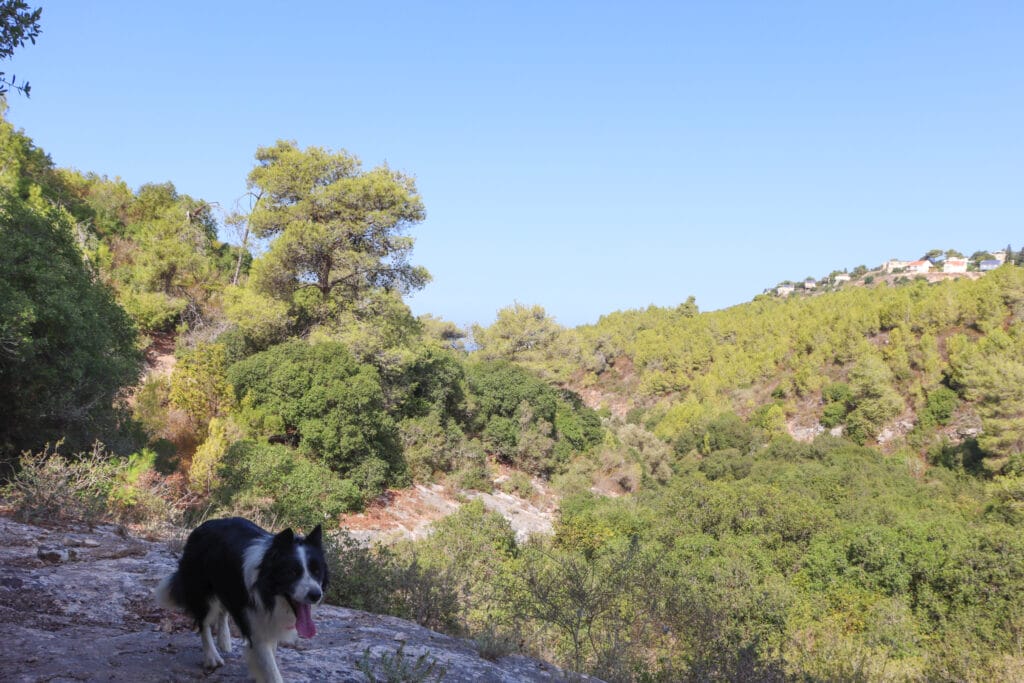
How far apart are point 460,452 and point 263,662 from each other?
18.0m

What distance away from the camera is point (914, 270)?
276ft

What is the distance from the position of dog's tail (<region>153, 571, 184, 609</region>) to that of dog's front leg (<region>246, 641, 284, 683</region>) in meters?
0.77

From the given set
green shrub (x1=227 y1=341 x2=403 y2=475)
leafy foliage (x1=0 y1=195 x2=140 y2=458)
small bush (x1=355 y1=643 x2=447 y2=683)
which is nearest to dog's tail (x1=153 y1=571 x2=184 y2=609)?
small bush (x1=355 y1=643 x2=447 y2=683)

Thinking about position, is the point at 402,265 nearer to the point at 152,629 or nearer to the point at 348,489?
the point at 348,489

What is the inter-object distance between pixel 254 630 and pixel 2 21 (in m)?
4.34

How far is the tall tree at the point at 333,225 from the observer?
19.5 metres

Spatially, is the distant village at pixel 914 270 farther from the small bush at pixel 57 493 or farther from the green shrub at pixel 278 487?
the small bush at pixel 57 493

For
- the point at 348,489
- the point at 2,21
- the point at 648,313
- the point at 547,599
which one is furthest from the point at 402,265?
the point at 648,313

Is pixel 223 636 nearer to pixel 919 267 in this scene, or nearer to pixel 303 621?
pixel 303 621

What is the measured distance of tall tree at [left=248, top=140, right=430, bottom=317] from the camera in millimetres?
19516

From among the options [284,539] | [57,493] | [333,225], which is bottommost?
[57,493]

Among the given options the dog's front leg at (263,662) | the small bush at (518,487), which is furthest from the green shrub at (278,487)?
the small bush at (518,487)

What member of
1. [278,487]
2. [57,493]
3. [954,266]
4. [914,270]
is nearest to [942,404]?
[278,487]

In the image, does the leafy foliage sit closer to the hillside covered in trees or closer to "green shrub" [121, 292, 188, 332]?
the hillside covered in trees
